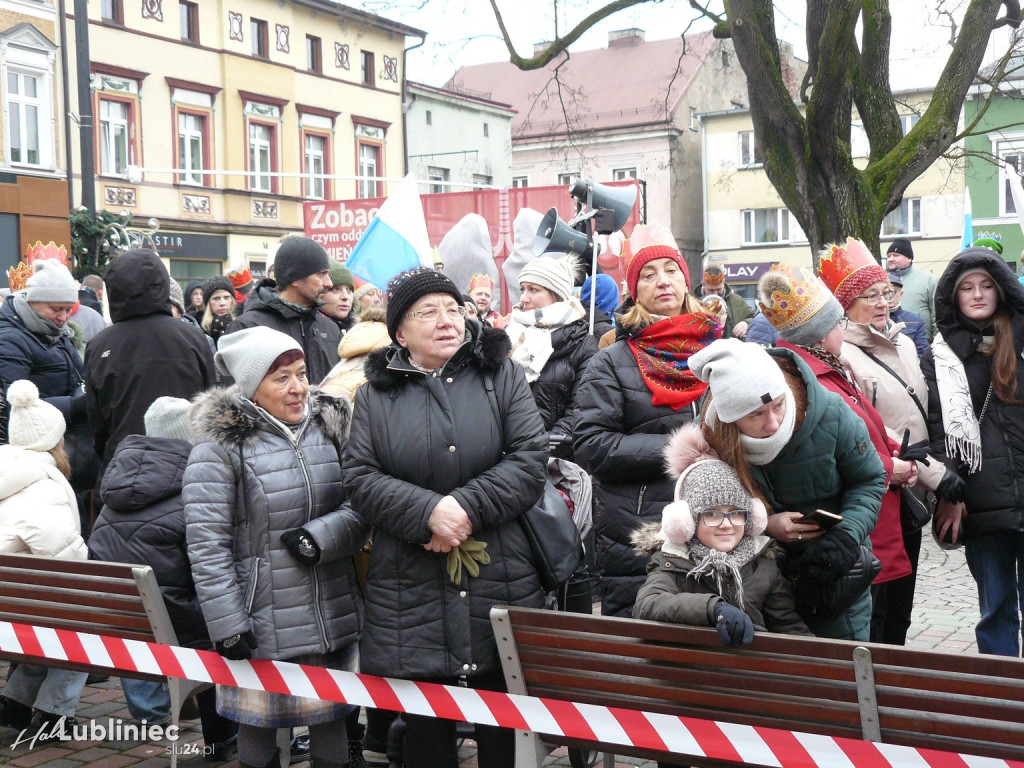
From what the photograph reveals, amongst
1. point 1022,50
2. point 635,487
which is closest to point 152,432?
point 635,487

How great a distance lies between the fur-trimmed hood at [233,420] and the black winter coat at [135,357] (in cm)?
157

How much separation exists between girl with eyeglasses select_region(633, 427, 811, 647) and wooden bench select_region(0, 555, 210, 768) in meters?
1.94

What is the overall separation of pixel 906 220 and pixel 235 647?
146ft

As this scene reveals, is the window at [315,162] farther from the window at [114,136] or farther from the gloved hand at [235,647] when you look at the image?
the gloved hand at [235,647]

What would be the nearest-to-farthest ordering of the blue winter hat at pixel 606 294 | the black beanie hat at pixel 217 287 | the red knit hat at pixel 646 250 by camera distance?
the red knit hat at pixel 646 250 → the blue winter hat at pixel 606 294 → the black beanie hat at pixel 217 287

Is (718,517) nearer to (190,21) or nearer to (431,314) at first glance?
(431,314)

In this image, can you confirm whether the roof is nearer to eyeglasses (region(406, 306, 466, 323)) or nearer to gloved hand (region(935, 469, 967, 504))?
gloved hand (region(935, 469, 967, 504))

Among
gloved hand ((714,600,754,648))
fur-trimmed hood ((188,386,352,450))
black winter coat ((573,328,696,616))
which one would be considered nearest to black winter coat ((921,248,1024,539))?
black winter coat ((573,328,696,616))

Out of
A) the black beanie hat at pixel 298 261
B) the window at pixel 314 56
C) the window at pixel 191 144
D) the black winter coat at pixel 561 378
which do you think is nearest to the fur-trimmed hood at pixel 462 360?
the black winter coat at pixel 561 378

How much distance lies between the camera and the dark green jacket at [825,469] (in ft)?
11.3

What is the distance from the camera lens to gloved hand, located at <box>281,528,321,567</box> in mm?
3834

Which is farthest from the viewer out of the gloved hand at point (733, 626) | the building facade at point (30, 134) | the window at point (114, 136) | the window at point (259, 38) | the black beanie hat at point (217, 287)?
the window at point (259, 38)

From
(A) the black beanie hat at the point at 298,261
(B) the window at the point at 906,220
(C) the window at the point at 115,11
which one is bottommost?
(A) the black beanie hat at the point at 298,261

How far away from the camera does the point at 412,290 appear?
385 cm
